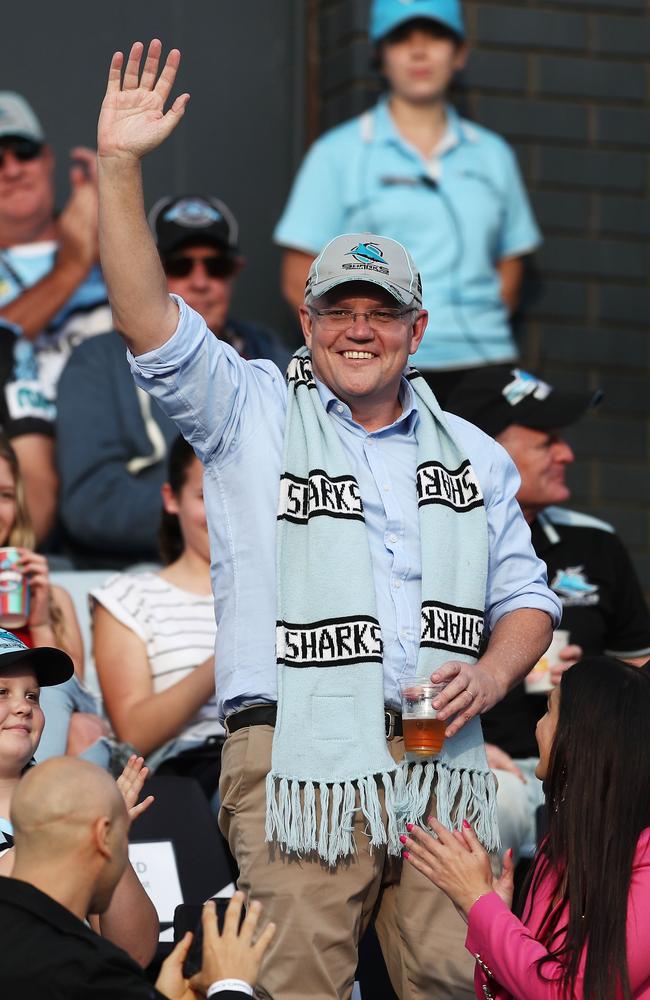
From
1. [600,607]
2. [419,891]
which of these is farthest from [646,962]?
[600,607]

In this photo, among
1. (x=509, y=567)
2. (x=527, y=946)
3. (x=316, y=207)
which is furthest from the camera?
(x=316, y=207)

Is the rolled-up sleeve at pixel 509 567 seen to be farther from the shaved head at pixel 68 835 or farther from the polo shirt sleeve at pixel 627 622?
the polo shirt sleeve at pixel 627 622

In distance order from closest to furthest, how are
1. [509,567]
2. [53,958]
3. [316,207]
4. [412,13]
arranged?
[53,958]
[509,567]
[412,13]
[316,207]

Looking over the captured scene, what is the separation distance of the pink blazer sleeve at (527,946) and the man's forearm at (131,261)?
1.34 m

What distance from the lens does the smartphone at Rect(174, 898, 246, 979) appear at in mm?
3043

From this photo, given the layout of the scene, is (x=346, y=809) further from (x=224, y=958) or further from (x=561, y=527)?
(x=561, y=527)

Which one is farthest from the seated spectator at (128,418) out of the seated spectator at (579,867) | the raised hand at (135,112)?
the seated spectator at (579,867)

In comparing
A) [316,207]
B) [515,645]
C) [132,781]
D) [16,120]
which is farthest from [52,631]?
[16,120]

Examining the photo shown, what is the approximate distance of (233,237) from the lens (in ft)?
22.1

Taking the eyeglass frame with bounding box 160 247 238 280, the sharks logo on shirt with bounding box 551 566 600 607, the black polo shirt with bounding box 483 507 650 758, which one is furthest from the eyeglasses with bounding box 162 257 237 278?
the sharks logo on shirt with bounding box 551 566 600 607

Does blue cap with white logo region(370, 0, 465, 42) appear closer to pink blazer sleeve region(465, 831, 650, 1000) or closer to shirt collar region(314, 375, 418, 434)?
shirt collar region(314, 375, 418, 434)

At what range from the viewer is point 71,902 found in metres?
2.85

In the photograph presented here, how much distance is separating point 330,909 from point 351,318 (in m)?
1.28

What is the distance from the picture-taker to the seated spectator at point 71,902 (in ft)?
9.10
